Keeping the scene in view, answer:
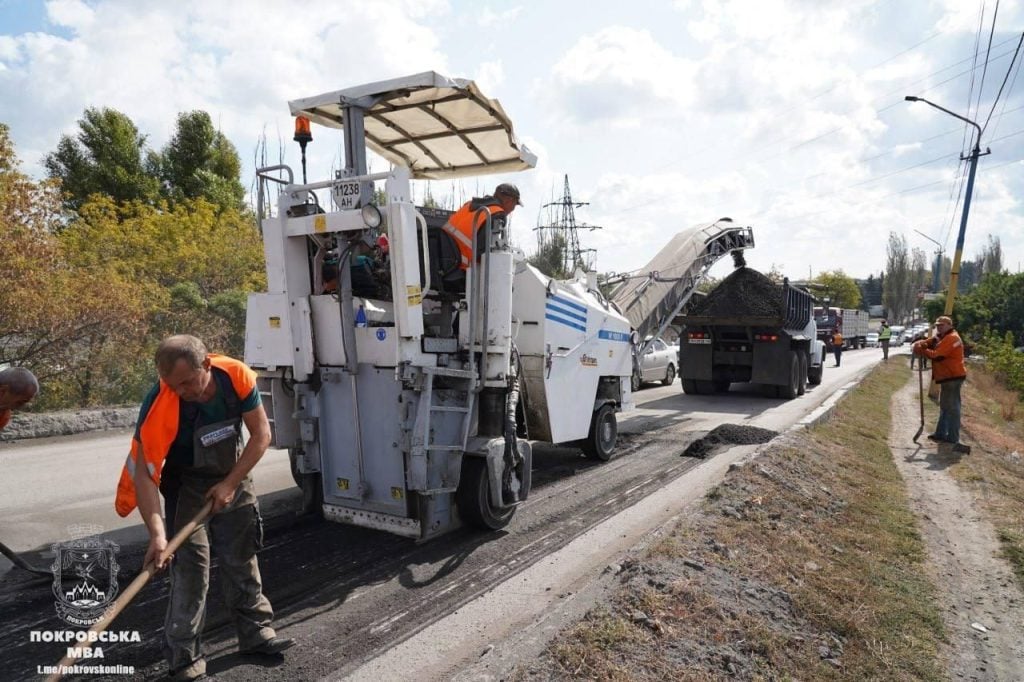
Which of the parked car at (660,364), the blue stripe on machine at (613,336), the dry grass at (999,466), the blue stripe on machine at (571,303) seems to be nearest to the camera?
the dry grass at (999,466)

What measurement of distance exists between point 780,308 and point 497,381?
31.7ft

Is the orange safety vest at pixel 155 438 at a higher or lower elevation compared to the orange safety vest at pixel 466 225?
lower

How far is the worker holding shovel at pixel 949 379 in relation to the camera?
919 cm

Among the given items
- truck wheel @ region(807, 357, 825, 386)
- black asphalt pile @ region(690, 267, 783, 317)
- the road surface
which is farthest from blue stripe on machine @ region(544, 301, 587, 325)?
truck wheel @ region(807, 357, 825, 386)

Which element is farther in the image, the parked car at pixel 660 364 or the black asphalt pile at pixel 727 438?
the parked car at pixel 660 364

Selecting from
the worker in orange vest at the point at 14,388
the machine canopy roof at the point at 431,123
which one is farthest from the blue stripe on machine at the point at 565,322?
the worker in orange vest at the point at 14,388

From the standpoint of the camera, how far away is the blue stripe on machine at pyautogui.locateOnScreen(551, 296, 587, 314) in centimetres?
672

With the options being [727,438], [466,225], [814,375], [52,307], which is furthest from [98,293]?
[814,375]

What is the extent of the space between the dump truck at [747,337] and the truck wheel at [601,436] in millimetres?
6421

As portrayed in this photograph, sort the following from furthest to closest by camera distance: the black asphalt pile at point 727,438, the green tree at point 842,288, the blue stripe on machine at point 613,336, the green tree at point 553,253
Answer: the green tree at point 842,288, the green tree at point 553,253, the black asphalt pile at point 727,438, the blue stripe on machine at point 613,336

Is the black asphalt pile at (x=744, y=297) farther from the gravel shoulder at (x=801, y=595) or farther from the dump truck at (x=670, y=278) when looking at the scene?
the gravel shoulder at (x=801, y=595)

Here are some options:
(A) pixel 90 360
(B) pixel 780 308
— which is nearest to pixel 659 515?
(B) pixel 780 308

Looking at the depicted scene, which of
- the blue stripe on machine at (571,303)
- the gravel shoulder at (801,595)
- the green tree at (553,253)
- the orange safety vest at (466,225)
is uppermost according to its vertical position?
the green tree at (553,253)

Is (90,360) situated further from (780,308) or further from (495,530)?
(780,308)
